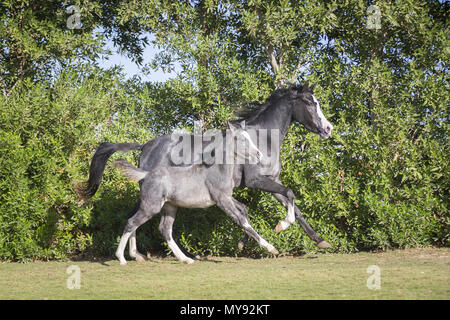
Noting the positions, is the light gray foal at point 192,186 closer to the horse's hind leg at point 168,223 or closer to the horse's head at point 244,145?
the horse's head at point 244,145

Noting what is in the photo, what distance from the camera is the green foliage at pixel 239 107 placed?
898 cm

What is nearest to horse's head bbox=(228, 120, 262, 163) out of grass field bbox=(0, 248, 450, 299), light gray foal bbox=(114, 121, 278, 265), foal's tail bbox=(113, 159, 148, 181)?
light gray foal bbox=(114, 121, 278, 265)

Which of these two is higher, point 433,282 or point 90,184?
point 90,184

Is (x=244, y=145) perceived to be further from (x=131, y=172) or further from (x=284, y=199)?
(x=131, y=172)

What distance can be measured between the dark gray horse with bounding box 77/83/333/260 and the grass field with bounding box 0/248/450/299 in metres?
0.76

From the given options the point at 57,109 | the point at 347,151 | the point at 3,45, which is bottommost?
the point at 347,151

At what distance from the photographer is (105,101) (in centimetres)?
1035

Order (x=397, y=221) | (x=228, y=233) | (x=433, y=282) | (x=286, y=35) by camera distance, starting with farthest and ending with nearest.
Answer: (x=286, y=35) < (x=228, y=233) < (x=397, y=221) < (x=433, y=282)

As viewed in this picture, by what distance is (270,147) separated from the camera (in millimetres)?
8273

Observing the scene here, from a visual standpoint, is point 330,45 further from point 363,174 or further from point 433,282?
point 433,282

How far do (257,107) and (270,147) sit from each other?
941 millimetres
